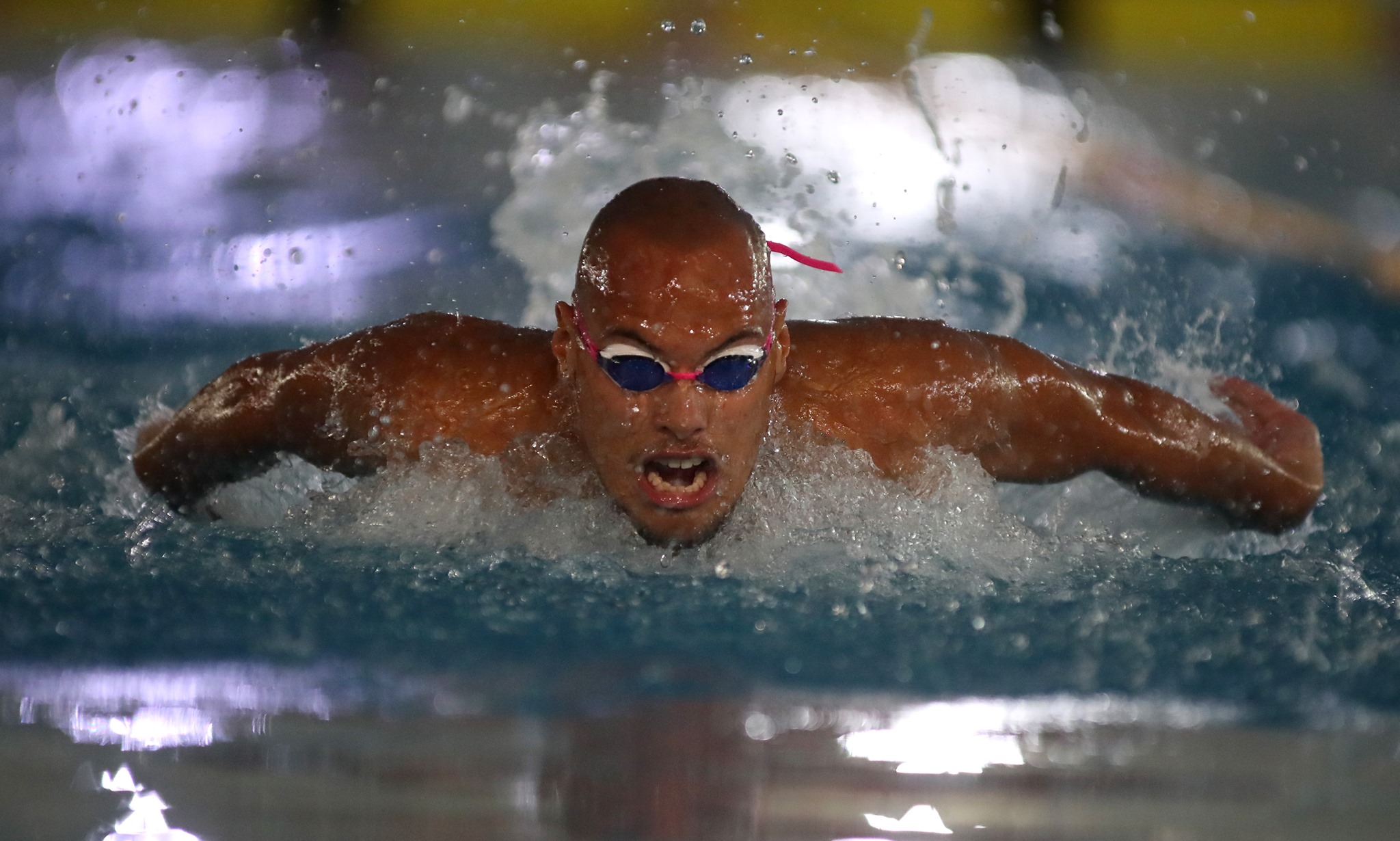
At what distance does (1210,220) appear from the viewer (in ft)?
16.4

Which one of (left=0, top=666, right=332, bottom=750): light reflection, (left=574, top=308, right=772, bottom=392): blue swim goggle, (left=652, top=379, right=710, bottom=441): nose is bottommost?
(left=0, top=666, right=332, bottom=750): light reflection

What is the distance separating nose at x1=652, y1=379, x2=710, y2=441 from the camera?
2027mm

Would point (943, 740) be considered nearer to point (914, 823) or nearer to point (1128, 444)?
point (914, 823)

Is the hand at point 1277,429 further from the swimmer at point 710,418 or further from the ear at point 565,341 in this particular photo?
the ear at point 565,341

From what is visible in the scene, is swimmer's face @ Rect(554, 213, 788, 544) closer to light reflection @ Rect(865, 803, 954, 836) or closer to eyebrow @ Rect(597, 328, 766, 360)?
eyebrow @ Rect(597, 328, 766, 360)

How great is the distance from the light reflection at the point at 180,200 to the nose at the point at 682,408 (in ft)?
8.45

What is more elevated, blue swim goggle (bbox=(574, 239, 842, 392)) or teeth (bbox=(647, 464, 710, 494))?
blue swim goggle (bbox=(574, 239, 842, 392))

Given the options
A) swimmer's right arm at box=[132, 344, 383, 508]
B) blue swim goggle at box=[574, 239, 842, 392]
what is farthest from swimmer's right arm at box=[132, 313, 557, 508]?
blue swim goggle at box=[574, 239, 842, 392]

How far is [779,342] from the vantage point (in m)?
2.25

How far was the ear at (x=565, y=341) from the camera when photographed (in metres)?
2.21

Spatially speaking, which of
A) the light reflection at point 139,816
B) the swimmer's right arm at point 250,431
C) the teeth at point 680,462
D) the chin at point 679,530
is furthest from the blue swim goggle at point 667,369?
the light reflection at point 139,816

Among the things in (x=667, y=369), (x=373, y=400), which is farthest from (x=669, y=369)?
(x=373, y=400)

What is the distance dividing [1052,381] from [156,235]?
3580 millimetres

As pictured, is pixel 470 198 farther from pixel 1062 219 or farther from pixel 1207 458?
pixel 1207 458
